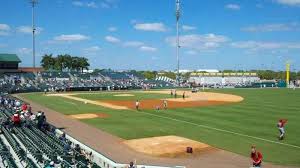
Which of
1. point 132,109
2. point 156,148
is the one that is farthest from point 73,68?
point 156,148

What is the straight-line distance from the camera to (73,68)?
13625cm

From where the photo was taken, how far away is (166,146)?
81.9ft

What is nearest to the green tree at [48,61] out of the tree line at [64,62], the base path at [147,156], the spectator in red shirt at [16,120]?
the tree line at [64,62]

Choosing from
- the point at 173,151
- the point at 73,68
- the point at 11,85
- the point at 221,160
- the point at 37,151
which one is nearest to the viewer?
the point at 37,151

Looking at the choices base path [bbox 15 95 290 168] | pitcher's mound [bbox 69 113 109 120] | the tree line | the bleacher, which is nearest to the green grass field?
pitcher's mound [bbox 69 113 109 120]

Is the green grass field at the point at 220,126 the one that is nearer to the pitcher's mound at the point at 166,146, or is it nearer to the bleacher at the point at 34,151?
the pitcher's mound at the point at 166,146

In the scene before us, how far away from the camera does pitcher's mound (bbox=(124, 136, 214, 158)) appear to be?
23.3 m

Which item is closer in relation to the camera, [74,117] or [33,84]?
[74,117]

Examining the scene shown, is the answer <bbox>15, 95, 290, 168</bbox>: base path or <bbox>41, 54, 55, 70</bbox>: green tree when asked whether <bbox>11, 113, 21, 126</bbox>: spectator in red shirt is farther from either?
<bbox>41, 54, 55, 70</bbox>: green tree

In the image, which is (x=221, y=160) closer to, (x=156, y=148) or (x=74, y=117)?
(x=156, y=148)

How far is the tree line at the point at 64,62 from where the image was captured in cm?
13450

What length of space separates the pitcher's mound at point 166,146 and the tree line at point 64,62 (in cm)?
11125

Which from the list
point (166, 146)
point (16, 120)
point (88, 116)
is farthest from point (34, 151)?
point (88, 116)

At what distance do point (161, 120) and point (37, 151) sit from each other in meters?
20.8
